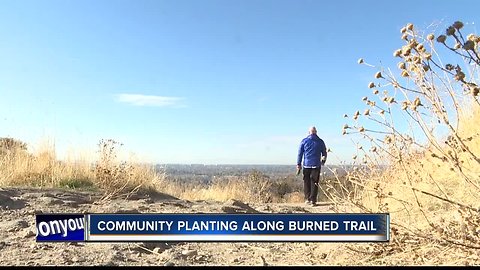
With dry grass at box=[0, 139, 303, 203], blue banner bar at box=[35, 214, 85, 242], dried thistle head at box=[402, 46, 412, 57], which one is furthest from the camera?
dry grass at box=[0, 139, 303, 203]

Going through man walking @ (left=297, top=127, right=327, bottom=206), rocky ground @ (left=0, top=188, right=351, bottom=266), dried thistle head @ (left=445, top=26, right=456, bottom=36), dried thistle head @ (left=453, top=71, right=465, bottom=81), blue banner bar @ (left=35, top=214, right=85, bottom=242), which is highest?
dried thistle head @ (left=445, top=26, right=456, bottom=36)

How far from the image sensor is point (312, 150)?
371 inches

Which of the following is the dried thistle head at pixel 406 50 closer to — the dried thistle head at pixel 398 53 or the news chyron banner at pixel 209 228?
the dried thistle head at pixel 398 53

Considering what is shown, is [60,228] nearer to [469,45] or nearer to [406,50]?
[406,50]

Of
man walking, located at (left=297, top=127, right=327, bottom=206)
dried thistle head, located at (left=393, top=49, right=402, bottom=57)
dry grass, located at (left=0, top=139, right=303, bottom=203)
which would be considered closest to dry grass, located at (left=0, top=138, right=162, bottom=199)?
dry grass, located at (left=0, top=139, right=303, bottom=203)

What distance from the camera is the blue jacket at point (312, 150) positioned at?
9.41 m

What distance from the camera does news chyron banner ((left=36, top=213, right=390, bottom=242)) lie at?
3.62 m

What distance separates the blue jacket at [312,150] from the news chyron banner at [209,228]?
213 inches

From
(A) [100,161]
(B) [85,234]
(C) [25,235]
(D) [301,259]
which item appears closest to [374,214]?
(D) [301,259]

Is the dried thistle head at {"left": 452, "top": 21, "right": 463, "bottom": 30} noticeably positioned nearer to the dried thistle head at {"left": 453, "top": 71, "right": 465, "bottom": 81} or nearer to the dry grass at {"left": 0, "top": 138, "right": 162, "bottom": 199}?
the dried thistle head at {"left": 453, "top": 71, "right": 465, "bottom": 81}

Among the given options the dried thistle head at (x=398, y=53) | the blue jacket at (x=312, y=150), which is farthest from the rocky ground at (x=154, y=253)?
the blue jacket at (x=312, y=150)

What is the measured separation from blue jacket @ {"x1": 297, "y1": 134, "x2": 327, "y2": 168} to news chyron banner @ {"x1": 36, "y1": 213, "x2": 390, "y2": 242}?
17.8 feet

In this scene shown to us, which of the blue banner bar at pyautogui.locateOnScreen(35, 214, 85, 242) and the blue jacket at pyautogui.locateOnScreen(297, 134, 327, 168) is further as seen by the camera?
A: the blue jacket at pyautogui.locateOnScreen(297, 134, 327, 168)

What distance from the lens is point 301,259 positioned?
3457mm
